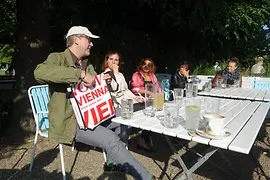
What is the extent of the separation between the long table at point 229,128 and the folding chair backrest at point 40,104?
3.74ft

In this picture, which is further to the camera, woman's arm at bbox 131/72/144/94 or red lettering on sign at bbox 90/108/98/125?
woman's arm at bbox 131/72/144/94

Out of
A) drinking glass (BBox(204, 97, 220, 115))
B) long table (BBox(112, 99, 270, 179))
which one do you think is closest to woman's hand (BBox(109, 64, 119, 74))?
long table (BBox(112, 99, 270, 179))

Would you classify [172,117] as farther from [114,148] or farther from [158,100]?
[114,148]

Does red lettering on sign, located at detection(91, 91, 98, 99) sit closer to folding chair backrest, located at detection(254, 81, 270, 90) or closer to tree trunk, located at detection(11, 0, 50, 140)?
tree trunk, located at detection(11, 0, 50, 140)

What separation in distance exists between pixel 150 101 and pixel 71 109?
0.72 m

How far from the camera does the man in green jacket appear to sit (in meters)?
2.03

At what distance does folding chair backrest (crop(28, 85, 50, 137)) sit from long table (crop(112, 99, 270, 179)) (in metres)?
1.14

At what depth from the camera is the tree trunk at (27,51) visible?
3627 mm

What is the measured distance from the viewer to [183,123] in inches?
76.8

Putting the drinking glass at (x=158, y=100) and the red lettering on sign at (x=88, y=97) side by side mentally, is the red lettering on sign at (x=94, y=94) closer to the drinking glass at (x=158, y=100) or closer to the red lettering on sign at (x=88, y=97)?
the red lettering on sign at (x=88, y=97)

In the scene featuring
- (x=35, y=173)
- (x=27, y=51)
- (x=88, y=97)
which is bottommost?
(x=35, y=173)

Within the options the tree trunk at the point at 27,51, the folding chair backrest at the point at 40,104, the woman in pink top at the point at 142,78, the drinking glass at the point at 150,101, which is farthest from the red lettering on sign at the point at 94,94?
the tree trunk at the point at 27,51

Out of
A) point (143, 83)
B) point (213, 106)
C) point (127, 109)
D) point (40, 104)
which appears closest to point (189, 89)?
point (143, 83)

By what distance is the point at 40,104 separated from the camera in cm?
287
